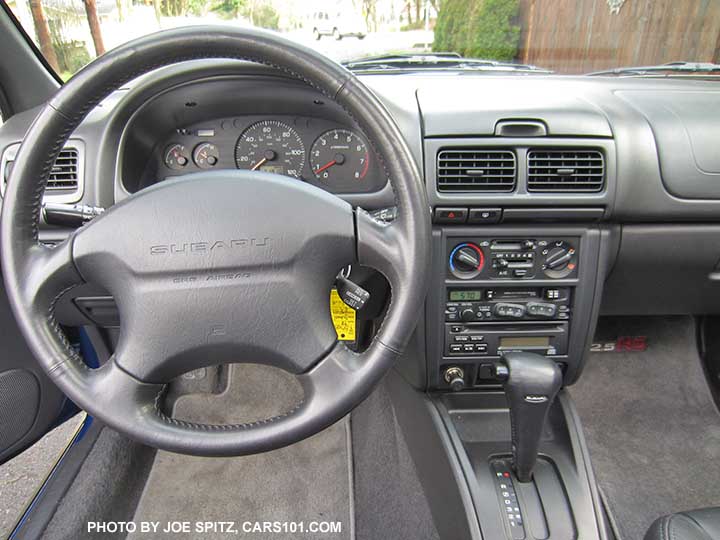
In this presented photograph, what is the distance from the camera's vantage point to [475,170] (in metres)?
1.23

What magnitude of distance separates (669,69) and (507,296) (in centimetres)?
117

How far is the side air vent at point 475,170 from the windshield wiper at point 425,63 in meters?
0.62

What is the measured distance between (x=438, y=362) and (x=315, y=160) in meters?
0.66

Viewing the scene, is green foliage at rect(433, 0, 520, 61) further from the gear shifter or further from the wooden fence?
the gear shifter

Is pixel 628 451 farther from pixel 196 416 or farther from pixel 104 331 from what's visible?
pixel 104 331

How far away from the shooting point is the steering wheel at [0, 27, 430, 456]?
795 mm

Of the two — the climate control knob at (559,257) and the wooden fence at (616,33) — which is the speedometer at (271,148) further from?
the wooden fence at (616,33)

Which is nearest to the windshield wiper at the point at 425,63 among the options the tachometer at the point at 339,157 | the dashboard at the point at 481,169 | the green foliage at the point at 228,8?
the dashboard at the point at 481,169

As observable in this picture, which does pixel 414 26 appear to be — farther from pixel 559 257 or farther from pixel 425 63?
pixel 559 257

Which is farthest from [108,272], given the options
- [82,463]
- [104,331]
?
[82,463]

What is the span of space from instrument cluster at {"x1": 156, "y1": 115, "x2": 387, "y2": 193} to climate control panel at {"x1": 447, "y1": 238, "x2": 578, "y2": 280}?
30 centimetres

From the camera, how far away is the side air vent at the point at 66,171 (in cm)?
122

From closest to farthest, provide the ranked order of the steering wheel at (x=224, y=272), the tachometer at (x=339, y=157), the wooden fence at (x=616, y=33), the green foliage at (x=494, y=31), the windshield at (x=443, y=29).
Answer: the steering wheel at (x=224, y=272), the tachometer at (x=339, y=157), the windshield at (x=443, y=29), the green foliage at (x=494, y=31), the wooden fence at (x=616, y=33)

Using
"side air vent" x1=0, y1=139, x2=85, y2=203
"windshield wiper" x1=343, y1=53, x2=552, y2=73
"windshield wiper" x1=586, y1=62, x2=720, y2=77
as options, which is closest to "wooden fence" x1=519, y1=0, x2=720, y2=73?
"windshield wiper" x1=586, y1=62, x2=720, y2=77
